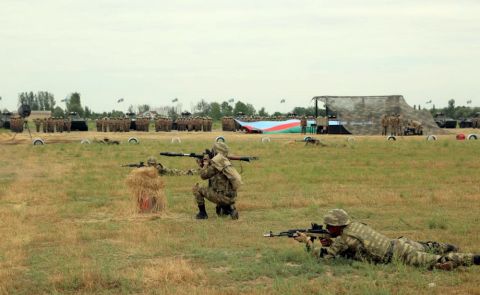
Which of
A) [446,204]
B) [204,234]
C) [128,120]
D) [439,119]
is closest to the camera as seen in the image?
[204,234]

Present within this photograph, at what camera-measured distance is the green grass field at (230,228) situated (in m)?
7.81

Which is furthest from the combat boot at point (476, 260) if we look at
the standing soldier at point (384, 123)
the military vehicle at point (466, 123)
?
the military vehicle at point (466, 123)

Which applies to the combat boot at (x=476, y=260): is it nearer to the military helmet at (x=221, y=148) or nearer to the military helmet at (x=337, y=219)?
the military helmet at (x=337, y=219)

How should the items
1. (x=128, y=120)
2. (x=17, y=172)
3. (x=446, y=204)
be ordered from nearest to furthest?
(x=446, y=204)
(x=17, y=172)
(x=128, y=120)

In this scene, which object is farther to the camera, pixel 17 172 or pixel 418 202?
pixel 17 172

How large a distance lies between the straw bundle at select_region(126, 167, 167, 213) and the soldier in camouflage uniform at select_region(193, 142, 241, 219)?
3.44ft

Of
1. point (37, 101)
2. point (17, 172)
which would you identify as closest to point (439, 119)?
point (17, 172)

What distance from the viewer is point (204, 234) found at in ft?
36.4

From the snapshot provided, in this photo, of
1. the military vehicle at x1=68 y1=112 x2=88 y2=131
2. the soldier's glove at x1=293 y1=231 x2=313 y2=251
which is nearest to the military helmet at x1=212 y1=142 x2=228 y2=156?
the soldier's glove at x1=293 y1=231 x2=313 y2=251

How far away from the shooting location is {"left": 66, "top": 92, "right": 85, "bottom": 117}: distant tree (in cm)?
10652

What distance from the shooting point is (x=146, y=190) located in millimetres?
13625

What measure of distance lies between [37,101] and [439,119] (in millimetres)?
99941

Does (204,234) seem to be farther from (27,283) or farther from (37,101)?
(37,101)

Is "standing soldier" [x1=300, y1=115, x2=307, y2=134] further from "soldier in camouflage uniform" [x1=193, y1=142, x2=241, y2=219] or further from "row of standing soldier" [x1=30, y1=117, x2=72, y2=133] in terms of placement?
"soldier in camouflage uniform" [x1=193, y1=142, x2=241, y2=219]
